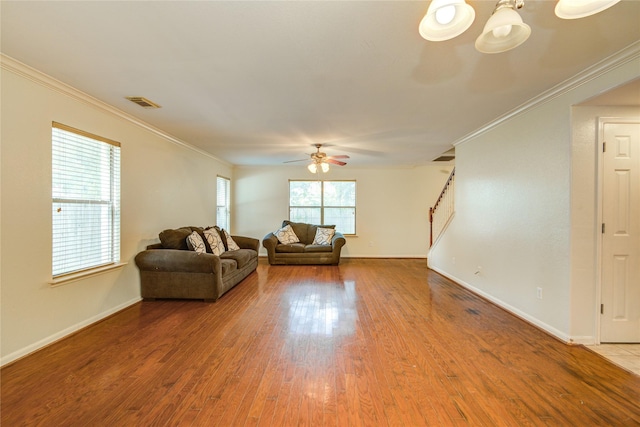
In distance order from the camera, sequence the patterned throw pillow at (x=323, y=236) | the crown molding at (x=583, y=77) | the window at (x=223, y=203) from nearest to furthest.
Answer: the crown molding at (x=583, y=77)
the patterned throw pillow at (x=323, y=236)
the window at (x=223, y=203)

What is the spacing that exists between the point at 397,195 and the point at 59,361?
692cm

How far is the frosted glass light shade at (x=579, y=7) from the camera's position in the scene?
3.88 ft

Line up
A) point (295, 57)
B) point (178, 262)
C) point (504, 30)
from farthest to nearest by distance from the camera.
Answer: point (178, 262), point (295, 57), point (504, 30)

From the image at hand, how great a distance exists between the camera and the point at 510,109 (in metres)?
3.20

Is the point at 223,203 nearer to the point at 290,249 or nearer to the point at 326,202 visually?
the point at 290,249

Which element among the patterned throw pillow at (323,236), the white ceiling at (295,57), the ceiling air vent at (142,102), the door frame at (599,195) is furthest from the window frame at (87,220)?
the door frame at (599,195)

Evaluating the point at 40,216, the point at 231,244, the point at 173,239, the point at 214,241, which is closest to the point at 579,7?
the point at 40,216

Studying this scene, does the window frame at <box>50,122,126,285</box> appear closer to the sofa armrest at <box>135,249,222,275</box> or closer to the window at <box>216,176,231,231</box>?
the sofa armrest at <box>135,249,222,275</box>

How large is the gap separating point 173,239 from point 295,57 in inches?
128

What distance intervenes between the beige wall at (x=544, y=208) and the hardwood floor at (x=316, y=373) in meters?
0.32

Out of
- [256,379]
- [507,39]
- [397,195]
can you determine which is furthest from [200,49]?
[397,195]

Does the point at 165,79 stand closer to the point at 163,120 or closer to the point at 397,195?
the point at 163,120

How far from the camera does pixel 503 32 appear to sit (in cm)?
135

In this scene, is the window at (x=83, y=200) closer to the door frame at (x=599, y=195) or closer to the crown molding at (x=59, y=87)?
the crown molding at (x=59, y=87)
